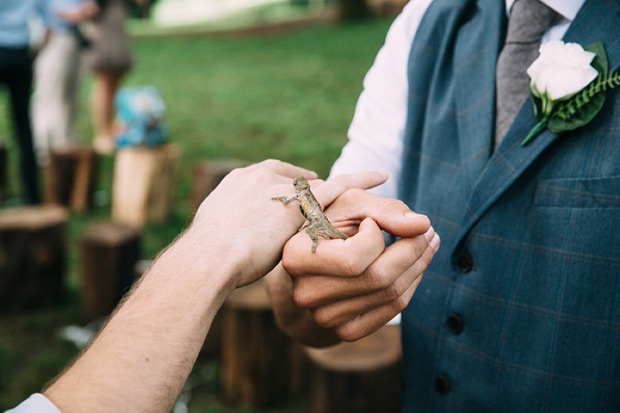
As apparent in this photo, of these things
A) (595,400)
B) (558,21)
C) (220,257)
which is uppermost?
(558,21)

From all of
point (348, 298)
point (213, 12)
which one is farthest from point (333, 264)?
point (213, 12)

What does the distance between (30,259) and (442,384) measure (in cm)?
479

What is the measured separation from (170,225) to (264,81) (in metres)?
7.35

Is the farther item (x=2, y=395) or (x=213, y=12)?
(x=213, y=12)

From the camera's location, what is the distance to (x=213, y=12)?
31531mm

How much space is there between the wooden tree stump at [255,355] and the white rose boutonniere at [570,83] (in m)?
2.92

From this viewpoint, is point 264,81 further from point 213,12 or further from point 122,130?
point 213,12

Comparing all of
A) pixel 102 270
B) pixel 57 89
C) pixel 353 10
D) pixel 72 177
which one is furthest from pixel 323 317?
pixel 353 10

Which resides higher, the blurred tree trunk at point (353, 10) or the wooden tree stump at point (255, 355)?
the wooden tree stump at point (255, 355)

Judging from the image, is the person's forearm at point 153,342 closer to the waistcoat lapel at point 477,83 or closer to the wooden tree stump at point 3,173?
the waistcoat lapel at point 477,83

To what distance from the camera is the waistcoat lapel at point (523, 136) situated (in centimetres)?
183

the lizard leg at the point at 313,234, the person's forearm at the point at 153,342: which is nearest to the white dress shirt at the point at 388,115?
the lizard leg at the point at 313,234

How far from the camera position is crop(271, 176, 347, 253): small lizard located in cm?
192

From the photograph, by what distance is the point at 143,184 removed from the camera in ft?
23.8
